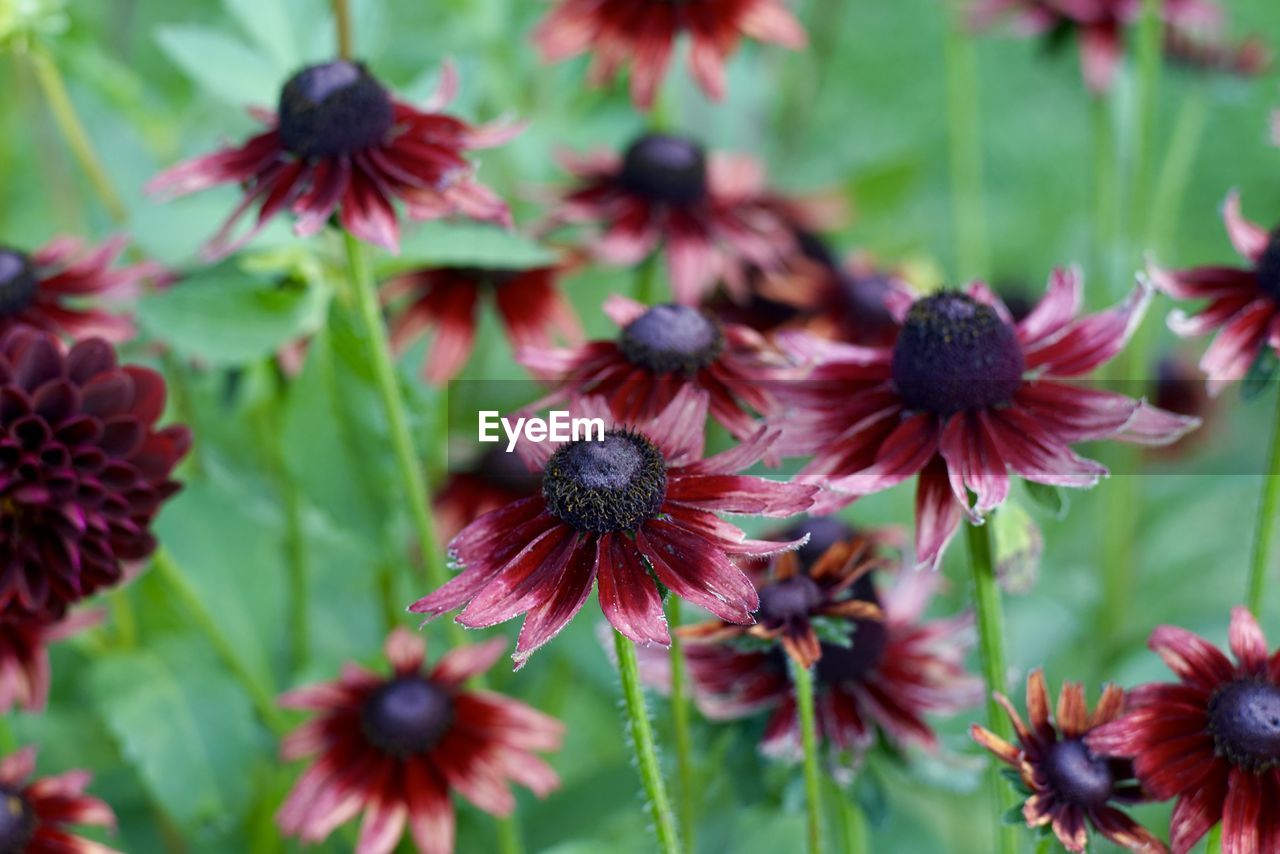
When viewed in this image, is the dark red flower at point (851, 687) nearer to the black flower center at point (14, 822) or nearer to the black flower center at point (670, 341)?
the black flower center at point (670, 341)

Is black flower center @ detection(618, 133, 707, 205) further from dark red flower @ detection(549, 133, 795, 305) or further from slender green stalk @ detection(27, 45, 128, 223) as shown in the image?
slender green stalk @ detection(27, 45, 128, 223)

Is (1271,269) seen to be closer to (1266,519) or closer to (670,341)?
(1266,519)

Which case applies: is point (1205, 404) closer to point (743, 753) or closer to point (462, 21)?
point (462, 21)

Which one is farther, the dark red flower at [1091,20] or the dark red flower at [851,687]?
the dark red flower at [1091,20]

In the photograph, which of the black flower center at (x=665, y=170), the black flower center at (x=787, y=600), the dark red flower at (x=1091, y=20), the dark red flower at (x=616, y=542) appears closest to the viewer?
the dark red flower at (x=616, y=542)

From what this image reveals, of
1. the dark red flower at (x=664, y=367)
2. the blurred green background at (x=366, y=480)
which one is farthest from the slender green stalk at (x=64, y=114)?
the dark red flower at (x=664, y=367)

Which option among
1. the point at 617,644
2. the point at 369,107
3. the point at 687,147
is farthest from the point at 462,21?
the point at 617,644

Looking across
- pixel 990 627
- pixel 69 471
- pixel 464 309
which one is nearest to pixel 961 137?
pixel 464 309
